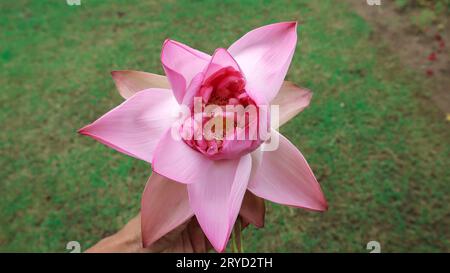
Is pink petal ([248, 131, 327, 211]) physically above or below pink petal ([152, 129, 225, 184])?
below

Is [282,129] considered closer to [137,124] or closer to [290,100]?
[290,100]

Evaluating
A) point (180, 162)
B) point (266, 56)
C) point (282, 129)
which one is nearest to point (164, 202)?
point (180, 162)

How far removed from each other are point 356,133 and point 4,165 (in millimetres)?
1343

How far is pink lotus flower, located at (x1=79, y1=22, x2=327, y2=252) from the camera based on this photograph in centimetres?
42

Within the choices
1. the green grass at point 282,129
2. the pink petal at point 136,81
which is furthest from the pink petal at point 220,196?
the green grass at point 282,129

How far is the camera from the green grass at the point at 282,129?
4.84 ft

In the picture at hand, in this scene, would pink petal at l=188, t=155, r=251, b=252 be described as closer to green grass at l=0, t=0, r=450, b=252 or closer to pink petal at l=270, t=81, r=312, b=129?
pink petal at l=270, t=81, r=312, b=129

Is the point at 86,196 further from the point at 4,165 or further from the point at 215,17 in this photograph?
the point at 215,17

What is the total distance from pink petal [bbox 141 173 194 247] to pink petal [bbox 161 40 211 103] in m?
0.09

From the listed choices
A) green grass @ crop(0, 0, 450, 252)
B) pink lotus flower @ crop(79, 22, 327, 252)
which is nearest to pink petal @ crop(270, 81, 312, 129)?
pink lotus flower @ crop(79, 22, 327, 252)

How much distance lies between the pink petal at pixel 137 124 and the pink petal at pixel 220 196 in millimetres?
60

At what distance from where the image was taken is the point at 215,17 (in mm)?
2100

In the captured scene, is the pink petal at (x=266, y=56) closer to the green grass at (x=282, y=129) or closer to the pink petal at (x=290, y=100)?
the pink petal at (x=290, y=100)

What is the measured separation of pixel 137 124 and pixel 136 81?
0.28ft
